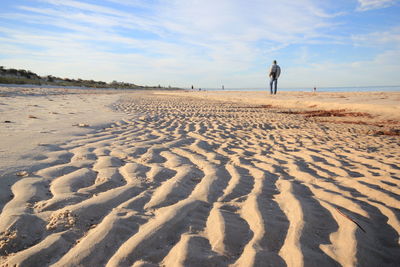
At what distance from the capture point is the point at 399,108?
23.7 feet

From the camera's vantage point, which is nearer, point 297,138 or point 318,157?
point 318,157

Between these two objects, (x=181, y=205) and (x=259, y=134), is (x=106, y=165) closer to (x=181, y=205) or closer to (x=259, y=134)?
(x=181, y=205)

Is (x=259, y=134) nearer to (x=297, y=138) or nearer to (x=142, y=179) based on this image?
(x=297, y=138)

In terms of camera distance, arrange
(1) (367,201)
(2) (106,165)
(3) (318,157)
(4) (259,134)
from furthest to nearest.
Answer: (4) (259,134) → (3) (318,157) → (2) (106,165) → (1) (367,201)

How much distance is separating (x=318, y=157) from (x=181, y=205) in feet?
6.90

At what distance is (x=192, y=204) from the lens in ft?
6.29

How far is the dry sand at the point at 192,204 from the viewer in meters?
1.39

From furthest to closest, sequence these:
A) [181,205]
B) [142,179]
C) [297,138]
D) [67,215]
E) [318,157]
Answer: [297,138], [318,157], [142,179], [181,205], [67,215]

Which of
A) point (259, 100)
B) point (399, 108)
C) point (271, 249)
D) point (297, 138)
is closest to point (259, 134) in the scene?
point (297, 138)

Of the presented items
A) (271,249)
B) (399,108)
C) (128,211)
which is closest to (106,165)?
(128,211)

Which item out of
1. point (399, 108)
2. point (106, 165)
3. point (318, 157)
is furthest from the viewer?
point (399, 108)

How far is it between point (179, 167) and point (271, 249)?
4.67 feet

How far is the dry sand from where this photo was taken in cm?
139

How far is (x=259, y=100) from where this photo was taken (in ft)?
42.9
